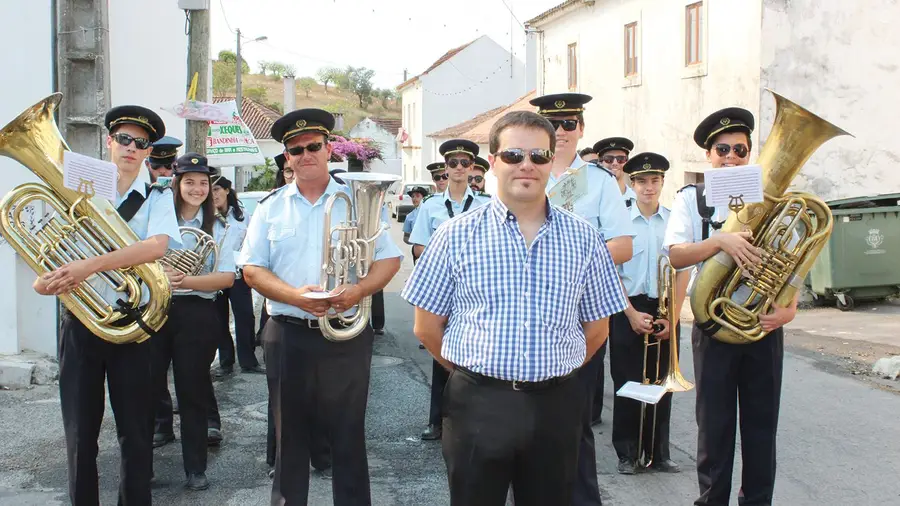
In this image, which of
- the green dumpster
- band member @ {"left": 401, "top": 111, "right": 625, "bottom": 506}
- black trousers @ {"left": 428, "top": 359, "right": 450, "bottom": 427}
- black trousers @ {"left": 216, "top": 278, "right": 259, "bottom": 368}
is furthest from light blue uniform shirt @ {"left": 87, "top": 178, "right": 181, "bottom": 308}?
Result: the green dumpster

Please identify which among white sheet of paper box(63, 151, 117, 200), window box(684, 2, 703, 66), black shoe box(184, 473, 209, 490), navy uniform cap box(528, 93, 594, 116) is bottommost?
black shoe box(184, 473, 209, 490)

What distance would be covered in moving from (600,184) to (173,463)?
355cm

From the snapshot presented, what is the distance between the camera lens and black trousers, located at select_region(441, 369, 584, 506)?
3178mm

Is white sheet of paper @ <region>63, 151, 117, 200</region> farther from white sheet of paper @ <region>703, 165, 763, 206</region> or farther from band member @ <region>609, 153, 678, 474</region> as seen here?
band member @ <region>609, 153, 678, 474</region>

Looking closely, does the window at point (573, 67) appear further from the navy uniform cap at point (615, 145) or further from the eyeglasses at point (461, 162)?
the eyeglasses at point (461, 162)

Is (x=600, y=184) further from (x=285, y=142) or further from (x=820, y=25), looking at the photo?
(x=820, y=25)

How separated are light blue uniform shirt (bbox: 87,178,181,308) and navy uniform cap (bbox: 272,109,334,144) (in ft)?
2.46

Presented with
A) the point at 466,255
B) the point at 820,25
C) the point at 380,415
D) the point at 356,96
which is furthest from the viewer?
the point at 356,96

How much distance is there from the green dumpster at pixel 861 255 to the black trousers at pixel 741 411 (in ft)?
30.4

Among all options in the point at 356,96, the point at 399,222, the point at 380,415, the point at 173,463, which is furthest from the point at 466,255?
the point at 356,96

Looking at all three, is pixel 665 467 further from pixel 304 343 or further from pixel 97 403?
pixel 97 403

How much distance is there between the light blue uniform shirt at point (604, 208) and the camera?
15.8 ft

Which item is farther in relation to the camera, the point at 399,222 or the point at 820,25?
the point at 399,222

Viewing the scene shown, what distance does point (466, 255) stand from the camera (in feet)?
10.7
